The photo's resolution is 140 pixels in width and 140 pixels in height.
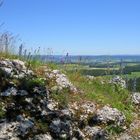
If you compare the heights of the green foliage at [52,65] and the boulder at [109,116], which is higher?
the green foliage at [52,65]

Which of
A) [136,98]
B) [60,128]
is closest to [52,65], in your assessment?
[136,98]

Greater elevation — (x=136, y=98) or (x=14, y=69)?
(x=14, y=69)

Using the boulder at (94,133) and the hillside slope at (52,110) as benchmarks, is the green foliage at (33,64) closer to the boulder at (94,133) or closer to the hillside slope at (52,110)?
the hillside slope at (52,110)

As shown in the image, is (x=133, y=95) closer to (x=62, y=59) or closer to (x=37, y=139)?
(x=62, y=59)

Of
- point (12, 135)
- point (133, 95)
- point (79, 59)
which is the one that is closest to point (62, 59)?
point (79, 59)

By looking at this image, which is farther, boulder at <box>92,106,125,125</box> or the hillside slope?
boulder at <box>92,106,125,125</box>

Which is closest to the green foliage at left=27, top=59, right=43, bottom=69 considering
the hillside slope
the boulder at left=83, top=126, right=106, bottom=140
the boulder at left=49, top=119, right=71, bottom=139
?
the hillside slope

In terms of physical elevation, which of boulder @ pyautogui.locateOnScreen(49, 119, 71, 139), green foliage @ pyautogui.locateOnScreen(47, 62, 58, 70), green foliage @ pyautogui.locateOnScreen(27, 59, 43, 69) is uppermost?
green foliage @ pyautogui.locateOnScreen(27, 59, 43, 69)

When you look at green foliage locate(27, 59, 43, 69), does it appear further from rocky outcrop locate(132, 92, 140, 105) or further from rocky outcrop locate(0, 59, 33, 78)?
rocky outcrop locate(132, 92, 140, 105)

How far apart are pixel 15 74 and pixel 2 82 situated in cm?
82

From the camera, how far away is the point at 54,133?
1412 centimetres

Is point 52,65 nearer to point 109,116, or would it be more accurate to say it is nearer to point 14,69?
point 14,69

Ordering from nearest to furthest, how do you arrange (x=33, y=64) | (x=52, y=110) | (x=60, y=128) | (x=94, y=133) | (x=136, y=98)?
(x=60, y=128)
(x=52, y=110)
(x=94, y=133)
(x=33, y=64)
(x=136, y=98)

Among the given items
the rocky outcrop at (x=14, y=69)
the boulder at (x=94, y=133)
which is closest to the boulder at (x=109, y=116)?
the boulder at (x=94, y=133)
